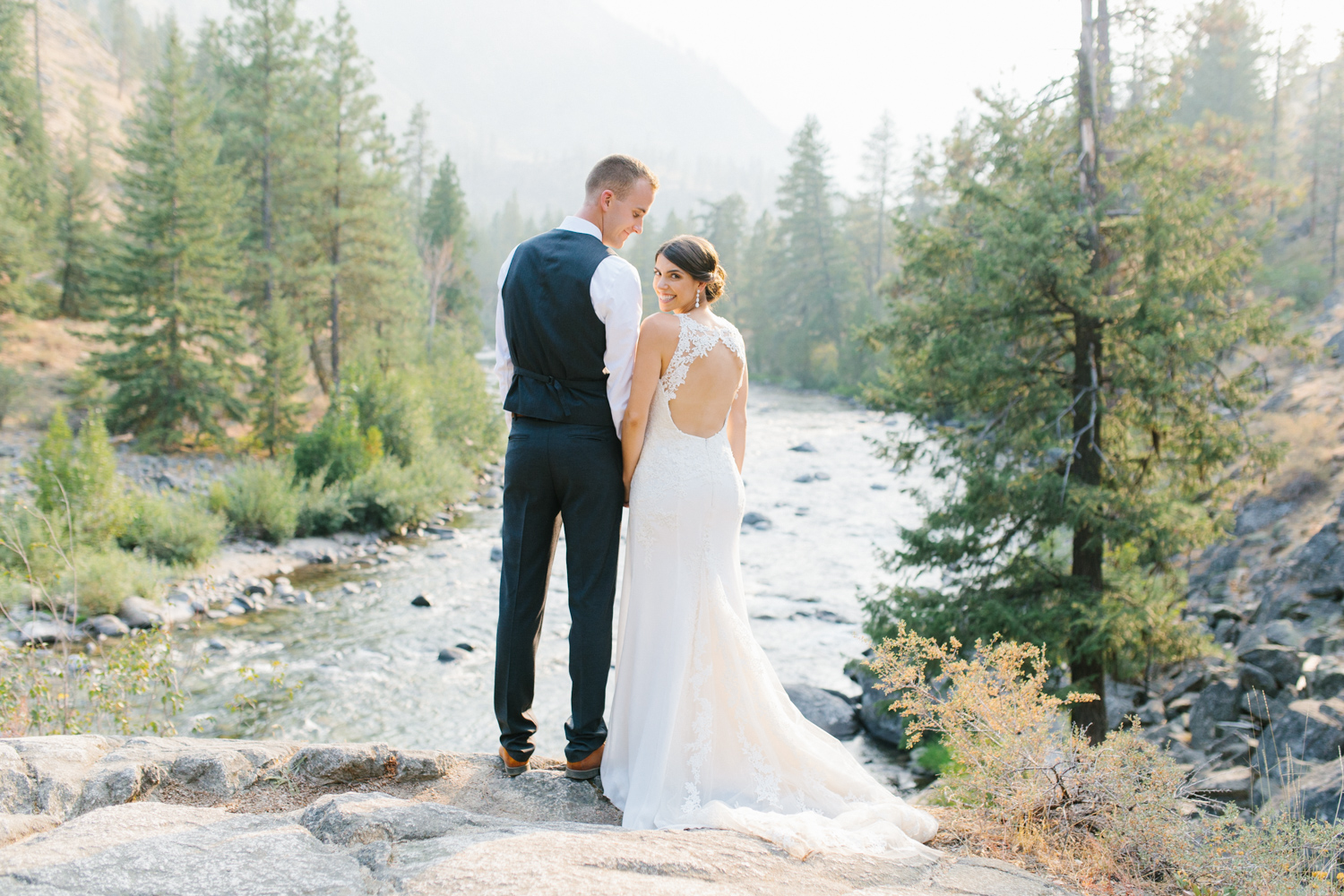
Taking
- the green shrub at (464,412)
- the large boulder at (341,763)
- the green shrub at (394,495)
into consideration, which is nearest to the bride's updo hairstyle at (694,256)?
the large boulder at (341,763)

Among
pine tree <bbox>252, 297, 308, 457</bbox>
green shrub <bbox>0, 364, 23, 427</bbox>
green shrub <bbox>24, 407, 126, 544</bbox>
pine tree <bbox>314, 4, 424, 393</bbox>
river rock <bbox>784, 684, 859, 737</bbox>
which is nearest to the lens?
river rock <bbox>784, 684, 859, 737</bbox>

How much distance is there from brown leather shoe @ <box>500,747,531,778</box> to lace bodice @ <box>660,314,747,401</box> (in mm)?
1699

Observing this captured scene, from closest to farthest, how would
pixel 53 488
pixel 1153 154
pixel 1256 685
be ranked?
pixel 1256 685
pixel 1153 154
pixel 53 488

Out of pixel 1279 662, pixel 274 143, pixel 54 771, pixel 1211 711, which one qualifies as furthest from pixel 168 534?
pixel 274 143

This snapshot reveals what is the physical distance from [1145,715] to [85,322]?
94.2ft

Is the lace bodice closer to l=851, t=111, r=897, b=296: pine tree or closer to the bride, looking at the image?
the bride

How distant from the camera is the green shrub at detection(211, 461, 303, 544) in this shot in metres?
12.4

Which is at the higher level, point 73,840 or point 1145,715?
point 73,840

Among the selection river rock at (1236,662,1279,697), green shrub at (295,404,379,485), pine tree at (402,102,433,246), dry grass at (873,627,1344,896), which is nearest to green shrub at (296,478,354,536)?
green shrub at (295,404,379,485)

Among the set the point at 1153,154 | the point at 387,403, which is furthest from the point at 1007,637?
the point at 387,403

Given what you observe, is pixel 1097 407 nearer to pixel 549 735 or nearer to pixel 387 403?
pixel 549 735

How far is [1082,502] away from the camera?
716 centimetres

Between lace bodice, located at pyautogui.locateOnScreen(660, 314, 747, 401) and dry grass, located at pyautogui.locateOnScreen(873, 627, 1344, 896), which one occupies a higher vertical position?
lace bodice, located at pyautogui.locateOnScreen(660, 314, 747, 401)

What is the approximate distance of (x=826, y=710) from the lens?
8.29 m
